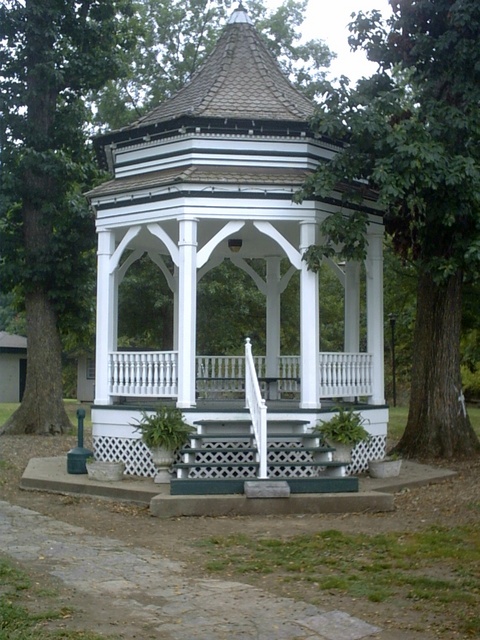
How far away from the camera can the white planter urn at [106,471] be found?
1235cm

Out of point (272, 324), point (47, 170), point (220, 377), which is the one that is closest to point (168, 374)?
point (220, 377)

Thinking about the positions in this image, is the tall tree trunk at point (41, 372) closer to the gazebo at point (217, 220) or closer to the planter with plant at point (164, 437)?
the gazebo at point (217, 220)

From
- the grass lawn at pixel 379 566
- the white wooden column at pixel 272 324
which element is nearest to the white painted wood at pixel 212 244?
the white wooden column at pixel 272 324

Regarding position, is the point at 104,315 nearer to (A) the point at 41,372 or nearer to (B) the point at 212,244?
(B) the point at 212,244

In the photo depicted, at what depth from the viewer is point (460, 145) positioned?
571 inches

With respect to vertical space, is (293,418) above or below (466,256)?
below

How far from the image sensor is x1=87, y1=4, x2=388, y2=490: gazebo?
1291 centimetres

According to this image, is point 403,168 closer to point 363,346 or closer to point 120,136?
point 120,136

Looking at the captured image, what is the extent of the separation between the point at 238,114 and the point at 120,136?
2027 mm

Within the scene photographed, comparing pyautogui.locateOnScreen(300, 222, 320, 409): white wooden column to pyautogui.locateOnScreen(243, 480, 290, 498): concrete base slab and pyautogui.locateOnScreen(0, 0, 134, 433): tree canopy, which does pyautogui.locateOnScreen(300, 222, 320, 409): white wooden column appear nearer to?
pyautogui.locateOnScreen(243, 480, 290, 498): concrete base slab

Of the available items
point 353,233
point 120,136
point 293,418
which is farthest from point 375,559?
point 120,136

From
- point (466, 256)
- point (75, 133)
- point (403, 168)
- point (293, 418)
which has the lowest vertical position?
point (293, 418)

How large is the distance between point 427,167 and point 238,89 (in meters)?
3.53

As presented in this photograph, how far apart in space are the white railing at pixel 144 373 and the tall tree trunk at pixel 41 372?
26.5ft
